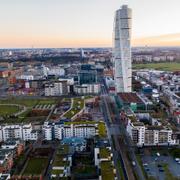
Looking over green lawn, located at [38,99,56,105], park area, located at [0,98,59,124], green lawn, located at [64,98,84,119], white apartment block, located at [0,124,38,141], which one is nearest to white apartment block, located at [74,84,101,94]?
park area, located at [0,98,59,124]

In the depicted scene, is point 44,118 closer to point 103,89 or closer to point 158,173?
point 158,173

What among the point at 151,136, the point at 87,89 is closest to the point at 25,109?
the point at 87,89

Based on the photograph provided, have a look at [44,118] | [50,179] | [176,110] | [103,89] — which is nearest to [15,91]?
[103,89]

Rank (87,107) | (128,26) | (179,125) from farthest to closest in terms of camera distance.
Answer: (128,26) < (87,107) < (179,125)

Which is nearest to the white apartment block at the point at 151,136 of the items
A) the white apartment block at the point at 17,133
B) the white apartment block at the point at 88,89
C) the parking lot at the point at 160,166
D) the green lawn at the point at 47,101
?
the parking lot at the point at 160,166

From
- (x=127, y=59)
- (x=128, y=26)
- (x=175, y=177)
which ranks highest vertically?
(x=128, y=26)

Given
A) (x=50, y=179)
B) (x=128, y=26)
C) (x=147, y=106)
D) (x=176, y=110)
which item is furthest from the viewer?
(x=128, y=26)

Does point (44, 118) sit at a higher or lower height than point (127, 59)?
lower
